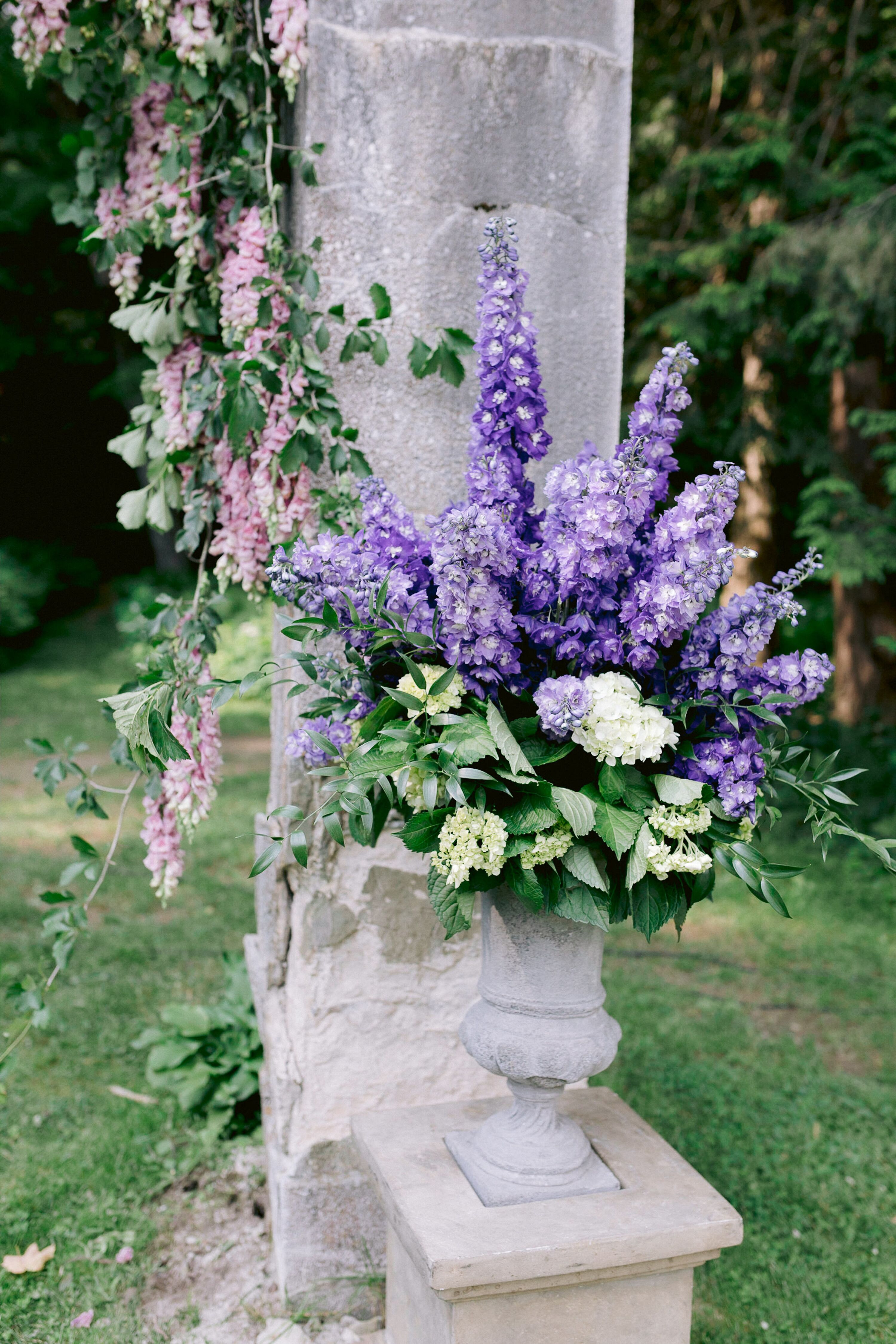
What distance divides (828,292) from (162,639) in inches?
166

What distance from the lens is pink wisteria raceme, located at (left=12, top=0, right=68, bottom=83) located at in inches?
73.7

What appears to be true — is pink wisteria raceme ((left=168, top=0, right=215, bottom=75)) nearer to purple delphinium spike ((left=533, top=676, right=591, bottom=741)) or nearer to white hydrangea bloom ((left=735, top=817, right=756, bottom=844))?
purple delphinium spike ((left=533, top=676, right=591, bottom=741))

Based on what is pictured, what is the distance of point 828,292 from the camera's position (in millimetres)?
5207

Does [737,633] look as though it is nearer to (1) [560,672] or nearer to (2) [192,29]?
(1) [560,672]

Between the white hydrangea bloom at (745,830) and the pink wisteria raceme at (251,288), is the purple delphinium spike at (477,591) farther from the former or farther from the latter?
the pink wisteria raceme at (251,288)

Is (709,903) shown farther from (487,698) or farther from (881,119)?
(881,119)

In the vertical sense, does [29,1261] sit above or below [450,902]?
below

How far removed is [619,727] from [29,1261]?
1.78 metres

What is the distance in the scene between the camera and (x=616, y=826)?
1.39m

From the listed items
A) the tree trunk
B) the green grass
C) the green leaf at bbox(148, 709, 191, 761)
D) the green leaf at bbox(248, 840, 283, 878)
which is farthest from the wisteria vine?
the tree trunk

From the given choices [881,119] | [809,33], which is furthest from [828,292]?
[809,33]

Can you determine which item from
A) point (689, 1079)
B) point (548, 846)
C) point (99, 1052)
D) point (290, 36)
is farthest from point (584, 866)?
point (99, 1052)

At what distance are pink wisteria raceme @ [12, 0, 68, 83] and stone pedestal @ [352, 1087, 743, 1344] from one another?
1.93 meters

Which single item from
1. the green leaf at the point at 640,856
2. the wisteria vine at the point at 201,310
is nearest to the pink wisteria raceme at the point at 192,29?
the wisteria vine at the point at 201,310
